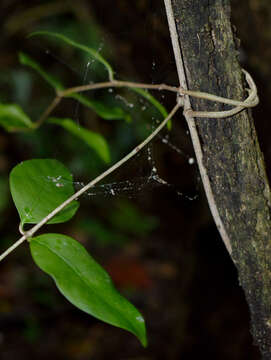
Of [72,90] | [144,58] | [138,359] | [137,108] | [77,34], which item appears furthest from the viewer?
[77,34]

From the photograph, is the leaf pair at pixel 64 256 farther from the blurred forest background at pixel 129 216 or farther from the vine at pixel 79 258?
the blurred forest background at pixel 129 216

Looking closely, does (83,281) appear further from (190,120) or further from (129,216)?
(129,216)

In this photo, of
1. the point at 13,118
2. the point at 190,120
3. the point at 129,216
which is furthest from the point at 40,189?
the point at 129,216

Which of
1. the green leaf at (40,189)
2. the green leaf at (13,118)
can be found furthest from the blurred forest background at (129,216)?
the green leaf at (40,189)

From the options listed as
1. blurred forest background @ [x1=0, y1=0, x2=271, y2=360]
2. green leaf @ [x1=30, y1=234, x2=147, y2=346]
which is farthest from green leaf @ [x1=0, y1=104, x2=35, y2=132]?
green leaf @ [x1=30, y1=234, x2=147, y2=346]

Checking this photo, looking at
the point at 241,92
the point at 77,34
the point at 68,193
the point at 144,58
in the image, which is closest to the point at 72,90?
the point at 68,193

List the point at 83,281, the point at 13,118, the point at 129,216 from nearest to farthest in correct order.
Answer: the point at 83,281 < the point at 13,118 < the point at 129,216

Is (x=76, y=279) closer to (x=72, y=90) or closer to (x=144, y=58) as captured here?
(x=72, y=90)
